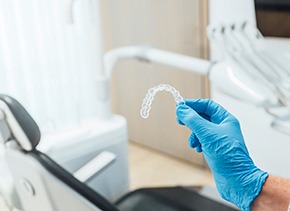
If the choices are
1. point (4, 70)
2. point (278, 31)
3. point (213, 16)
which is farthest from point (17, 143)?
point (213, 16)

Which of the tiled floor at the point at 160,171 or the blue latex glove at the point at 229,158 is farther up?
the blue latex glove at the point at 229,158

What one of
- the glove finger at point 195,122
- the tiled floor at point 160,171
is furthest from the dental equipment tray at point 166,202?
the glove finger at point 195,122

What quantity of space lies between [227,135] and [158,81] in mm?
1645

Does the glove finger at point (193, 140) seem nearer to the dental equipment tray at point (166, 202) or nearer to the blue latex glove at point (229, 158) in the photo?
the blue latex glove at point (229, 158)

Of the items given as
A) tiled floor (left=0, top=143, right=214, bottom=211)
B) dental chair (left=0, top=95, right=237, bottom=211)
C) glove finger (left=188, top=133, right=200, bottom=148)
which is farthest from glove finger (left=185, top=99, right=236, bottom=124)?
tiled floor (left=0, top=143, right=214, bottom=211)

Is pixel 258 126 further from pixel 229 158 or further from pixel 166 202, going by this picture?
pixel 229 158

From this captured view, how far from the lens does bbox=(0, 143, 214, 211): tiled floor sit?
253 cm

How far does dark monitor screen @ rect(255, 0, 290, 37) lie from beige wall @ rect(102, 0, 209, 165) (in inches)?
18.1

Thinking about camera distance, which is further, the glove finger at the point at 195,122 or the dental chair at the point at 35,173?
the dental chair at the point at 35,173

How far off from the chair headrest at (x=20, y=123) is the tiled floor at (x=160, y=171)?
131 cm

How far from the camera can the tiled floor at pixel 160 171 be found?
2533 millimetres

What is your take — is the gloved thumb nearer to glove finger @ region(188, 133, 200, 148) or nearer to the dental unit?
glove finger @ region(188, 133, 200, 148)

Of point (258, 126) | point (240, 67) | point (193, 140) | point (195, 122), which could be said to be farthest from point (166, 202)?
point (195, 122)

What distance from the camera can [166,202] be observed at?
5.73ft
